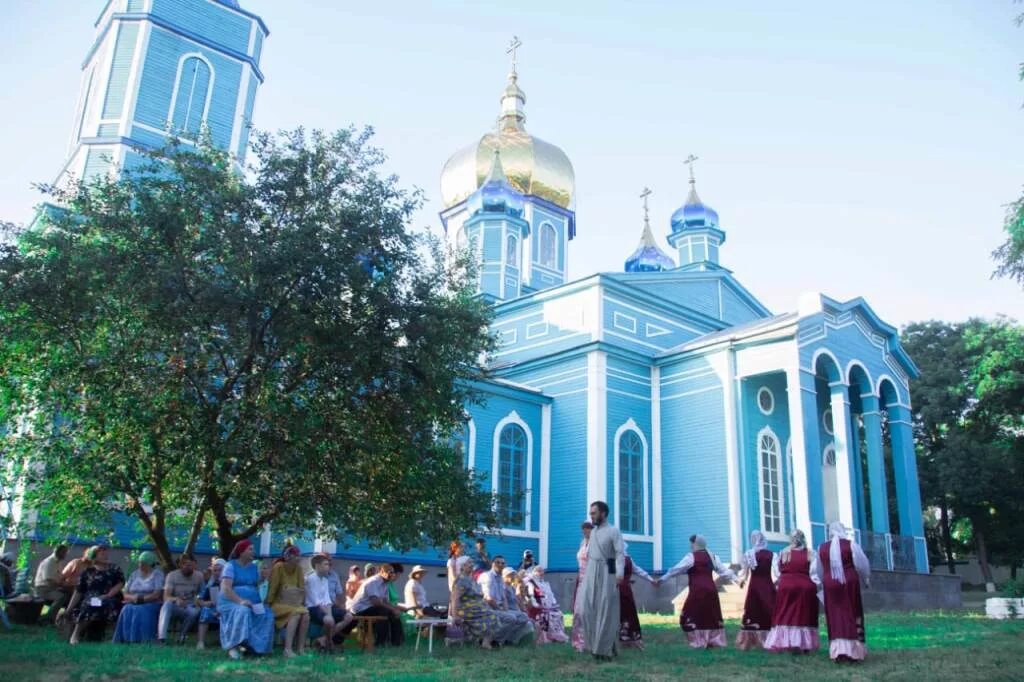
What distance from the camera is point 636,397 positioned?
65.8ft

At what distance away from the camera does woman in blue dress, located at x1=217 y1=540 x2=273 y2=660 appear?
779cm

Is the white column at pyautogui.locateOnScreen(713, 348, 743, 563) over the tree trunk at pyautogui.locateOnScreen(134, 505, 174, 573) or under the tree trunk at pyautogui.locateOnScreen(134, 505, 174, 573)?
over

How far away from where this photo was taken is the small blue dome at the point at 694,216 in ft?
91.7

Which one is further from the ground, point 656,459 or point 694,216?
point 694,216

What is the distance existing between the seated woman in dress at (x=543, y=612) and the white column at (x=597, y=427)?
757cm

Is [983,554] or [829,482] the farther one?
[983,554]

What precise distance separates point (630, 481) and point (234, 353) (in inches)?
460

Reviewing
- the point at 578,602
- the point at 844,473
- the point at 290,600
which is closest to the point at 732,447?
the point at 844,473

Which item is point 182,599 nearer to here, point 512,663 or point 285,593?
point 285,593

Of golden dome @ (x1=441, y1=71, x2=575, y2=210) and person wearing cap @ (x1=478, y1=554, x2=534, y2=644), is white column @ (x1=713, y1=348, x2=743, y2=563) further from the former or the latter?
golden dome @ (x1=441, y1=71, x2=575, y2=210)

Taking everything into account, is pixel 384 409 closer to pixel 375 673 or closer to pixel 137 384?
pixel 137 384

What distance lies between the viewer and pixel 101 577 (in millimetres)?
9383

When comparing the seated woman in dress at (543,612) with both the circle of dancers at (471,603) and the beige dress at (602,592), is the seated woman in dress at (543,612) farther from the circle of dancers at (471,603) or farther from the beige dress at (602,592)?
the beige dress at (602,592)

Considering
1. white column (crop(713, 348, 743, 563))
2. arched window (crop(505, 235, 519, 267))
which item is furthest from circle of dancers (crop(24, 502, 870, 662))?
arched window (crop(505, 235, 519, 267))
